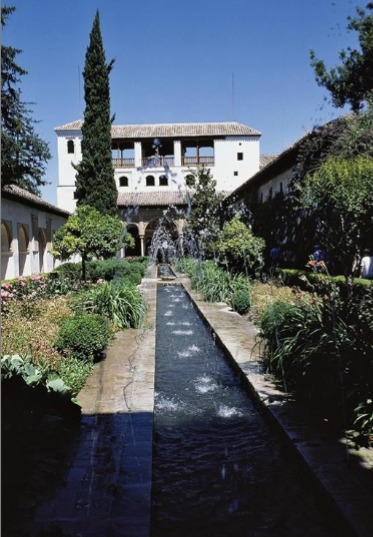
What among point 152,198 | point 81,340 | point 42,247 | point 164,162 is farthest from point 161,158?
point 81,340

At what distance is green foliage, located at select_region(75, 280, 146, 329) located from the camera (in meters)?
9.31

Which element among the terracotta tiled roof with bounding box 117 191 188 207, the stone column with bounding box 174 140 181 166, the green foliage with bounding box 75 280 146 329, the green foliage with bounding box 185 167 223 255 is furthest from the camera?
the stone column with bounding box 174 140 181 166

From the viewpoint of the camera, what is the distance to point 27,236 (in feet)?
74.3

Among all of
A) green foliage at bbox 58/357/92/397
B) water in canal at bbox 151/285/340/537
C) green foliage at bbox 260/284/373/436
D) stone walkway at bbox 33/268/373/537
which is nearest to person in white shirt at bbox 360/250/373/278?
green foliage at bbox 260/284/373/436

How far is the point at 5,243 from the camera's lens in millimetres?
21359

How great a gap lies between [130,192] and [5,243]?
2526 cm

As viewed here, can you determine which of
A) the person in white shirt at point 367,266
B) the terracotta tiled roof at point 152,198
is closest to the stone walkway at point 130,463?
the person in white shirt at point 367,266

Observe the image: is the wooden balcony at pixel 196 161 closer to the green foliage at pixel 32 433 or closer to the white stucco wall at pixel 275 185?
the white stucco wall at pixel 275 185

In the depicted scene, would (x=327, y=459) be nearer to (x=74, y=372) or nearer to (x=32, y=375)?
(x=32, y=375)

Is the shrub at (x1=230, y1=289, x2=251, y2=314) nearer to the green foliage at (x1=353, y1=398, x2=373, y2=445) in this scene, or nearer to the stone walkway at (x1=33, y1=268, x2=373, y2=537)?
the stone walkway at (x1=33, y1=268, x2=373, y2=537)

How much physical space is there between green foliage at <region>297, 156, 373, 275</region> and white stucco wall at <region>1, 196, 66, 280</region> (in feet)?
28.7

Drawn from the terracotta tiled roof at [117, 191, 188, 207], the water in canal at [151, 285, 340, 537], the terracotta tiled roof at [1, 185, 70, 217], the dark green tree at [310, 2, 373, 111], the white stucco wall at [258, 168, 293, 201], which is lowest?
the water in canal at [151, 285, 340, 537]

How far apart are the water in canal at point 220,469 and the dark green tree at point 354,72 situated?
1730 cm

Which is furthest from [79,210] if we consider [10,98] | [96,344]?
[96,344]
